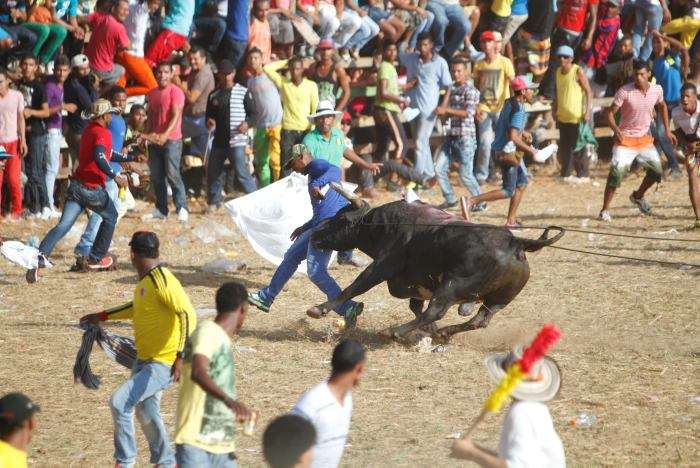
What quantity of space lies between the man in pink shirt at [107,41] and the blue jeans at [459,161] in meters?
4.41

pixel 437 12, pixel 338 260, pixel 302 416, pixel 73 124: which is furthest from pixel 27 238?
pixel 302 416

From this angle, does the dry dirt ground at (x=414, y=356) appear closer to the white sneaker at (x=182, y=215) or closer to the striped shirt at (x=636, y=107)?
the white sneaker at (x=182, y=215)

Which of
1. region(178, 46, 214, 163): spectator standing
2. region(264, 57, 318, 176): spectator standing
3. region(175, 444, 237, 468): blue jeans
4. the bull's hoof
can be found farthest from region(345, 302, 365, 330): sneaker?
region(178, 46, 214, 163): spectator standing

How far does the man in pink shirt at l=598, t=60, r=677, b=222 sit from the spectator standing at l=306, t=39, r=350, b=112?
3688mm

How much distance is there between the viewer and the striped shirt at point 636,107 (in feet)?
51.9

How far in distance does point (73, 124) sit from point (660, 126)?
8972 mm

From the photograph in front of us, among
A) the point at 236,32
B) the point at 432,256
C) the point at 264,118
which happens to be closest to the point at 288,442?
the point at 432,256

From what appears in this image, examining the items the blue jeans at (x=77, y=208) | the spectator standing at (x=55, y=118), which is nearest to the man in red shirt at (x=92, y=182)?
the blue jeans at (x=77, y=208)

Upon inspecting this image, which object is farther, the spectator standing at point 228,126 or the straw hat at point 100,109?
the spectator standing at point 228,126

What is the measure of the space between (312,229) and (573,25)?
10698mm

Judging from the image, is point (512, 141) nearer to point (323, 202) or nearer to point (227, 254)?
point (227, 254)

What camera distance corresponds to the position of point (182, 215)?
51.6 feet

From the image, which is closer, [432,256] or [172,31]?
[432,256]

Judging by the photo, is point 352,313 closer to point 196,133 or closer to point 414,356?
point 414,356
